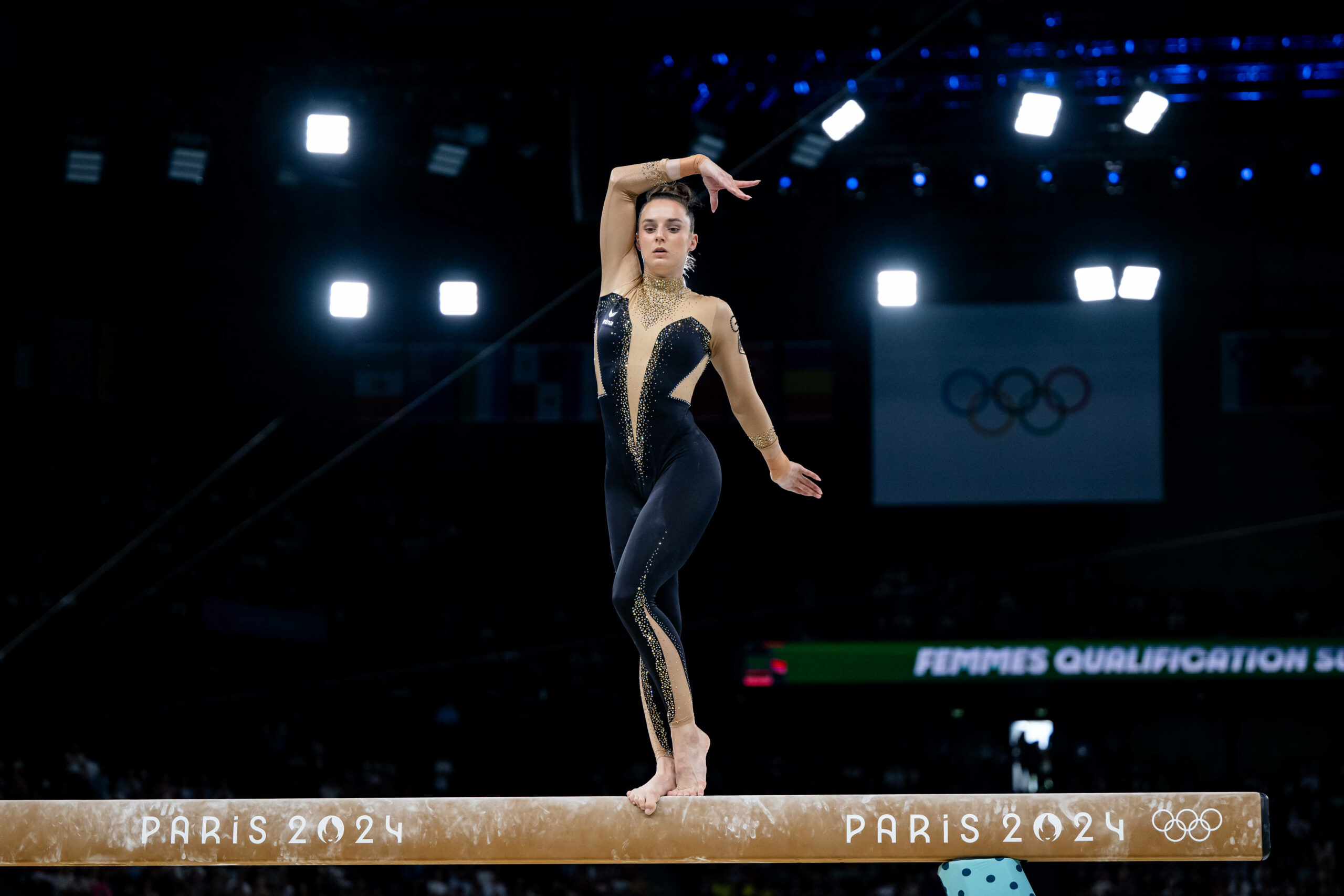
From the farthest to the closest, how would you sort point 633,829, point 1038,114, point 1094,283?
point 1094,283
point 1038,114
point 633,829

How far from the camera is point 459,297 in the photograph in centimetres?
1006

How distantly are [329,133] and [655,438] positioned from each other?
21.3ft

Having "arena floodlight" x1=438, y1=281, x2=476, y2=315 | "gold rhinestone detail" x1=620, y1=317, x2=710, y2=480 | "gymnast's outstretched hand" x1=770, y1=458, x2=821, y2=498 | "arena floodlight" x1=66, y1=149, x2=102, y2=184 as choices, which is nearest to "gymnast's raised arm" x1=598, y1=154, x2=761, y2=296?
"gold rhinestone detail" x1=620, y1=317, x2=710, y2=480

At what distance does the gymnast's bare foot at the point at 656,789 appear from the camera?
3727 millimetres

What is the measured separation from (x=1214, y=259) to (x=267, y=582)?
1254cm

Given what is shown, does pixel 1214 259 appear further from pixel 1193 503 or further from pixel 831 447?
pixel 831 447

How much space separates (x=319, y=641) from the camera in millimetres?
15344

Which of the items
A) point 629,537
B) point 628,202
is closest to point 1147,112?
point 628,202

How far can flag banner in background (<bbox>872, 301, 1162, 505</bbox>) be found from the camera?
590 inches

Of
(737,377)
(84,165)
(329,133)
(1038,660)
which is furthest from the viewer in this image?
(1038,660)

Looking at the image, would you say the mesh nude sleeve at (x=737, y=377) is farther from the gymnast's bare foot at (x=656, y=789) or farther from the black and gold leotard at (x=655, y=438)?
the gymnast's bare foot at (x=656, y=789)

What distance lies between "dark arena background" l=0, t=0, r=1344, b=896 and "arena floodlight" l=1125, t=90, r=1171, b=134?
56.4 inches

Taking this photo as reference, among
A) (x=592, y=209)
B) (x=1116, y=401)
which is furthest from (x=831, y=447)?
(x=592, y=209)

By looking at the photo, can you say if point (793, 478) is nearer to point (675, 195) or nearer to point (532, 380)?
point (675, 195)
